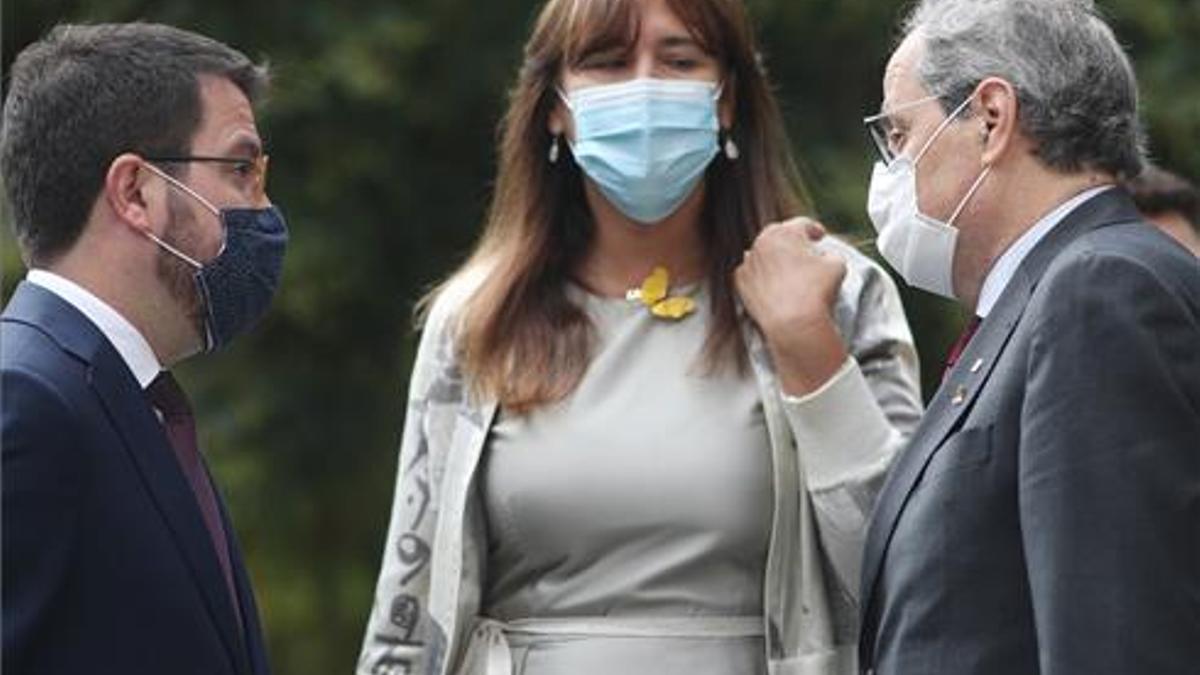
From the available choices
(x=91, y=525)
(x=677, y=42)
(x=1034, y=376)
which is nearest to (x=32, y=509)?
(x=91, y=525)

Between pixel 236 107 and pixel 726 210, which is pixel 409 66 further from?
pixel 236 107

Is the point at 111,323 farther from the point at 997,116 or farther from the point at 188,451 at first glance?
the point at 997,116

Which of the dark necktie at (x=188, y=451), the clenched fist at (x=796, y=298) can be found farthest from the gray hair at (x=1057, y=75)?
the dark necktie at (x=188, y=451)

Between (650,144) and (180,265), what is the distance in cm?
113

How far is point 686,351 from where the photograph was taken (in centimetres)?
532

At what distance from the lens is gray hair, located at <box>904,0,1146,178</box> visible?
442 cm

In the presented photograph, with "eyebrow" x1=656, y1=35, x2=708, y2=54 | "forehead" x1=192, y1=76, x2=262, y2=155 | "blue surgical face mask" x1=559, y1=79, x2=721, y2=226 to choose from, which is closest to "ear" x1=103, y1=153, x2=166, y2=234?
"forehead" x1=192, y1=76, x2=262, y2=155

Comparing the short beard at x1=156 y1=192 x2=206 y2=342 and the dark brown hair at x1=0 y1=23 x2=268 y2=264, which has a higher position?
the dark brown hair at x1=0 y1=23 x2=268 y2=264

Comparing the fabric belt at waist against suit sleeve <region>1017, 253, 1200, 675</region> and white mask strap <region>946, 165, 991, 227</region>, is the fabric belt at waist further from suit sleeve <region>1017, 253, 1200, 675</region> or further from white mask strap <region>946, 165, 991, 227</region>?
suit sleeve <region>1017, 253, 1200, 675</region>

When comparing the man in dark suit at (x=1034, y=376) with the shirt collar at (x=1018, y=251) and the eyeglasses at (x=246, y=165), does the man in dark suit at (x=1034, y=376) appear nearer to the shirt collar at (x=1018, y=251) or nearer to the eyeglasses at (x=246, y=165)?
the shirt collar at (x=1018, y=251)

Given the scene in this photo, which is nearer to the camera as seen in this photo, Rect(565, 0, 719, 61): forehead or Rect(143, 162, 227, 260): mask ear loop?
Rect(143, 162, 227, 260): mask ear loop

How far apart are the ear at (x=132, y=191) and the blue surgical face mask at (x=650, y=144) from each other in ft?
3.64

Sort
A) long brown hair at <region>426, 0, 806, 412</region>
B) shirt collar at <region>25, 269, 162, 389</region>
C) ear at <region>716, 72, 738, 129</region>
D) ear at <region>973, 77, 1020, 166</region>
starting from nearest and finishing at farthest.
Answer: shirt collar at <region>25, 269, 162, 389</region> < ear at <region>973, 77, 1020, 166</region> < long brown hair at <region>426, 0, 806, 412</region> < ear at <region>716, 72, 738, 129</region>

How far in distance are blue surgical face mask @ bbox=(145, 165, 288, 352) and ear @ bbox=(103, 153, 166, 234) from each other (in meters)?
0.02
